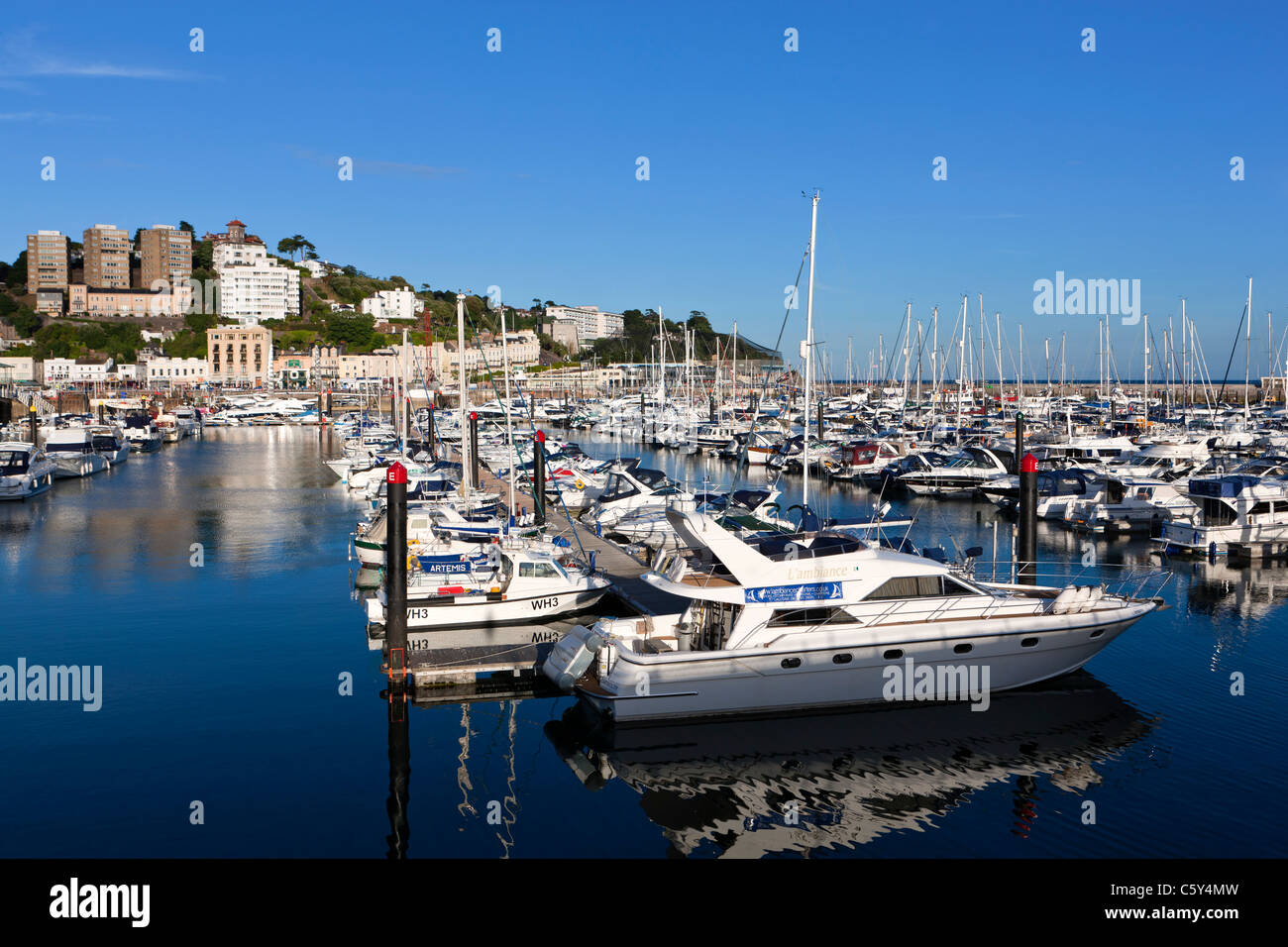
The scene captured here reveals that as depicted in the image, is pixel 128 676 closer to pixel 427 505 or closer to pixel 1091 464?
pixel 427 505

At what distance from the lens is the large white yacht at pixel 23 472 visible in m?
46.6

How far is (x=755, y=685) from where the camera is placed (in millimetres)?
17469

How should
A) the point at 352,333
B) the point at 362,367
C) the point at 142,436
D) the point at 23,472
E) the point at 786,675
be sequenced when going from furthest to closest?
the point at 352,333
the point at 362,367
the point at 142,436
the point at 23,472
the point at 786,675

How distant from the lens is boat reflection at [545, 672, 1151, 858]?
1428 centimetres

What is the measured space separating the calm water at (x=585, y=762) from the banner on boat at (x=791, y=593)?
82.9 inches

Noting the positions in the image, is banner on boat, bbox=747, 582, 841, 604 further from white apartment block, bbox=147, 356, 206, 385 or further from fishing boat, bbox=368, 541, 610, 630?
white apartment block, bbox=147, 356, 206, 385

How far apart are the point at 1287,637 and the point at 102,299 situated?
205 meters

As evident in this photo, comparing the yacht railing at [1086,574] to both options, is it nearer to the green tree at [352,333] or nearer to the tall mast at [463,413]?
the tall mast at [463,413]

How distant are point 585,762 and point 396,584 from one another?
5.26 meters

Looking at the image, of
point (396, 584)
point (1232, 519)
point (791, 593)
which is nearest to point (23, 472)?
point (396, 584)

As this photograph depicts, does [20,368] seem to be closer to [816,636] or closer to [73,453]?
[73,453]

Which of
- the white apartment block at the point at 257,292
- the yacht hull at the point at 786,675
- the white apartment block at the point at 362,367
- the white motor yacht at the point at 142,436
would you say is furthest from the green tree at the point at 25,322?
the yacht hull at the point at 786,675

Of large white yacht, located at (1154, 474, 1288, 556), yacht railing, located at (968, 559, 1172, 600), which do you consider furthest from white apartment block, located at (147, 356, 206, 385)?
large white yacht, located at (1154, 474, 1288, 556)

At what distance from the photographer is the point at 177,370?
15912 cm
